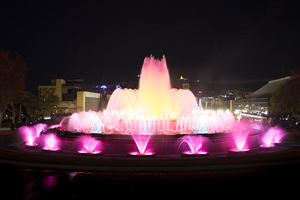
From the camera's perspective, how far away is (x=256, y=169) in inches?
531

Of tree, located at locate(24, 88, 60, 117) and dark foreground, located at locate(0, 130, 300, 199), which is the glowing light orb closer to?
Result: dark foreground, located at locate(0, 130, 300, 199)

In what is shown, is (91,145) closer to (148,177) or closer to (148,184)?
(148,177)

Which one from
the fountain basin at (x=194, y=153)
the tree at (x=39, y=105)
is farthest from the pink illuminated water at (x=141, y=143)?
the tree at (x=39, y=105)

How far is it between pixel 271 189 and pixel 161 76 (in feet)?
64.1

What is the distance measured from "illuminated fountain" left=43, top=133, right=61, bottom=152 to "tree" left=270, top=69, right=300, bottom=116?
36.0m

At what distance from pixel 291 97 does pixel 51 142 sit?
36924mm

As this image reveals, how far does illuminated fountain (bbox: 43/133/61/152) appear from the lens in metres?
17.3

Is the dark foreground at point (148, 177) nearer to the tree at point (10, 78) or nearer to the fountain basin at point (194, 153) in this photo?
the fountain basin at point (194, 153)

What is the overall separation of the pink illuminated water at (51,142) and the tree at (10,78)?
22258mm

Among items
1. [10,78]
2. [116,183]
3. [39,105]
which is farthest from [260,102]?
[116,183]

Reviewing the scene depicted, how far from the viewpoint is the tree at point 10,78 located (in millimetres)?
36281

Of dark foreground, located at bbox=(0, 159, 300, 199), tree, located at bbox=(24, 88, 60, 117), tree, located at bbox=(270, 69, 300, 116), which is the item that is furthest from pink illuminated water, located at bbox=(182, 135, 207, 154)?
tree, located at bbox=(24, 88, 60, 117)

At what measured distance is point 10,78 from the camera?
3691cm

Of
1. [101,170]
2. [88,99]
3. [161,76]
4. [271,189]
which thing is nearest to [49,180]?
[101,170]
